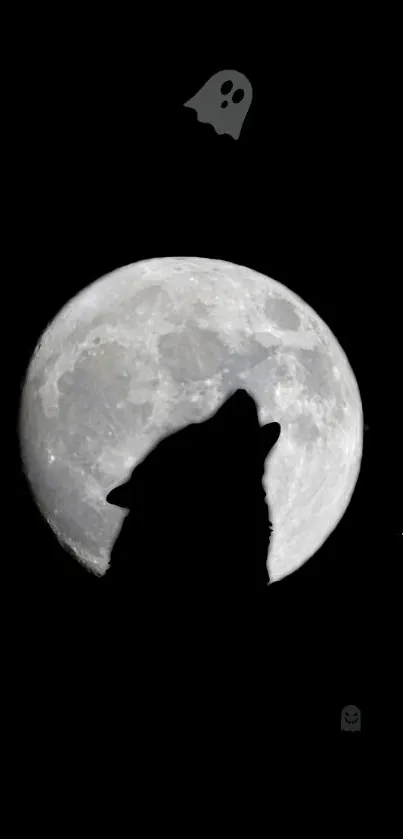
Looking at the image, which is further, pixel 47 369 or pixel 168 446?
pixel 47 369

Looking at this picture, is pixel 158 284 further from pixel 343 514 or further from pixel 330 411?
pixel 343 514

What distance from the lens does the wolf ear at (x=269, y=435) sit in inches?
91.0

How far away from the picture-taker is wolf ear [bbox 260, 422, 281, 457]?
2312 mm

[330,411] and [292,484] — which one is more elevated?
[330,411]

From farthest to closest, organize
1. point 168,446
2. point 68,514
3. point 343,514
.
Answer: point 343,514 < point 68,514 < point 168,446

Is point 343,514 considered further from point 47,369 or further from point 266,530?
point 47,369

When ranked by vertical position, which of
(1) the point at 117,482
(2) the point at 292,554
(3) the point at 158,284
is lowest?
(2) the point at 292,554

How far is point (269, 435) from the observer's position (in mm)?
2322

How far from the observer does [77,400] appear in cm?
236

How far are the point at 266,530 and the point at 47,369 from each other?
984mm

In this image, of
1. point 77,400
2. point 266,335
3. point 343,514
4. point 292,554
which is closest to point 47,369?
point 77,400

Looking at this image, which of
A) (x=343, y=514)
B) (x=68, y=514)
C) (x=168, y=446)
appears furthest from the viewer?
(x=343, y=514)

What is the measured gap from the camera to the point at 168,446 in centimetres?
231

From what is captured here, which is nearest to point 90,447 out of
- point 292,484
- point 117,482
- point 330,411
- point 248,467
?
point 117,482
